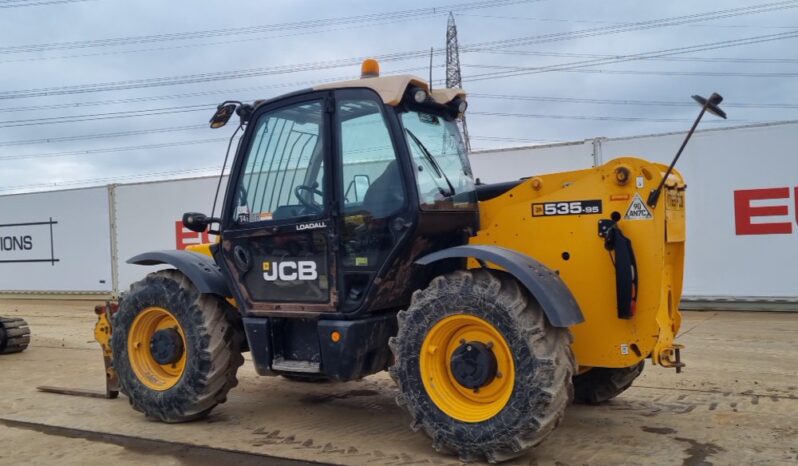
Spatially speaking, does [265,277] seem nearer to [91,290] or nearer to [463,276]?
[463,276]

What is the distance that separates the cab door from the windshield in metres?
0.61

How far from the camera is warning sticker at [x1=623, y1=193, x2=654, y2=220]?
4.22m

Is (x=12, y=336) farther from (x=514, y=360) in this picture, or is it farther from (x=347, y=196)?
(x=514, y=360)

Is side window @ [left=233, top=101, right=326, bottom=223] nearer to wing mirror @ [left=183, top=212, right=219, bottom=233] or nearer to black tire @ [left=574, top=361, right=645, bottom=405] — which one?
wing mirror @ [left=183, top=212, right=219, bottom=233]

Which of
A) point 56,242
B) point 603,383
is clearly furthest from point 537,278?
point 56,242

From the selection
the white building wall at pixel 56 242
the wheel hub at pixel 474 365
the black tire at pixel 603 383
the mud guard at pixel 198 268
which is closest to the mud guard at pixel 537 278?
the wheel hub at pixel 474 365

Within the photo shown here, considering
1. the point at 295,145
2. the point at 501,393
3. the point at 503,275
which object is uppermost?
the point at 295,145

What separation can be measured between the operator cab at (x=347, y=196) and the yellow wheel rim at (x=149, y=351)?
29.9 inches

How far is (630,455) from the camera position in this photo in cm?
424

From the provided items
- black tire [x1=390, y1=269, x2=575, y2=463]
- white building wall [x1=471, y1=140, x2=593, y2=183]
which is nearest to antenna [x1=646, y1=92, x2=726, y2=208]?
black tire [x1=390, y1=269, x2=575, y2=463]

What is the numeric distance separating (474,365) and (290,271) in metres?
1.58

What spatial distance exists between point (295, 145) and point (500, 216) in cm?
157

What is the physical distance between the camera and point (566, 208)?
4496mm

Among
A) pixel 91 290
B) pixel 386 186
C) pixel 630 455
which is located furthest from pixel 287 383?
pixel 91 290
